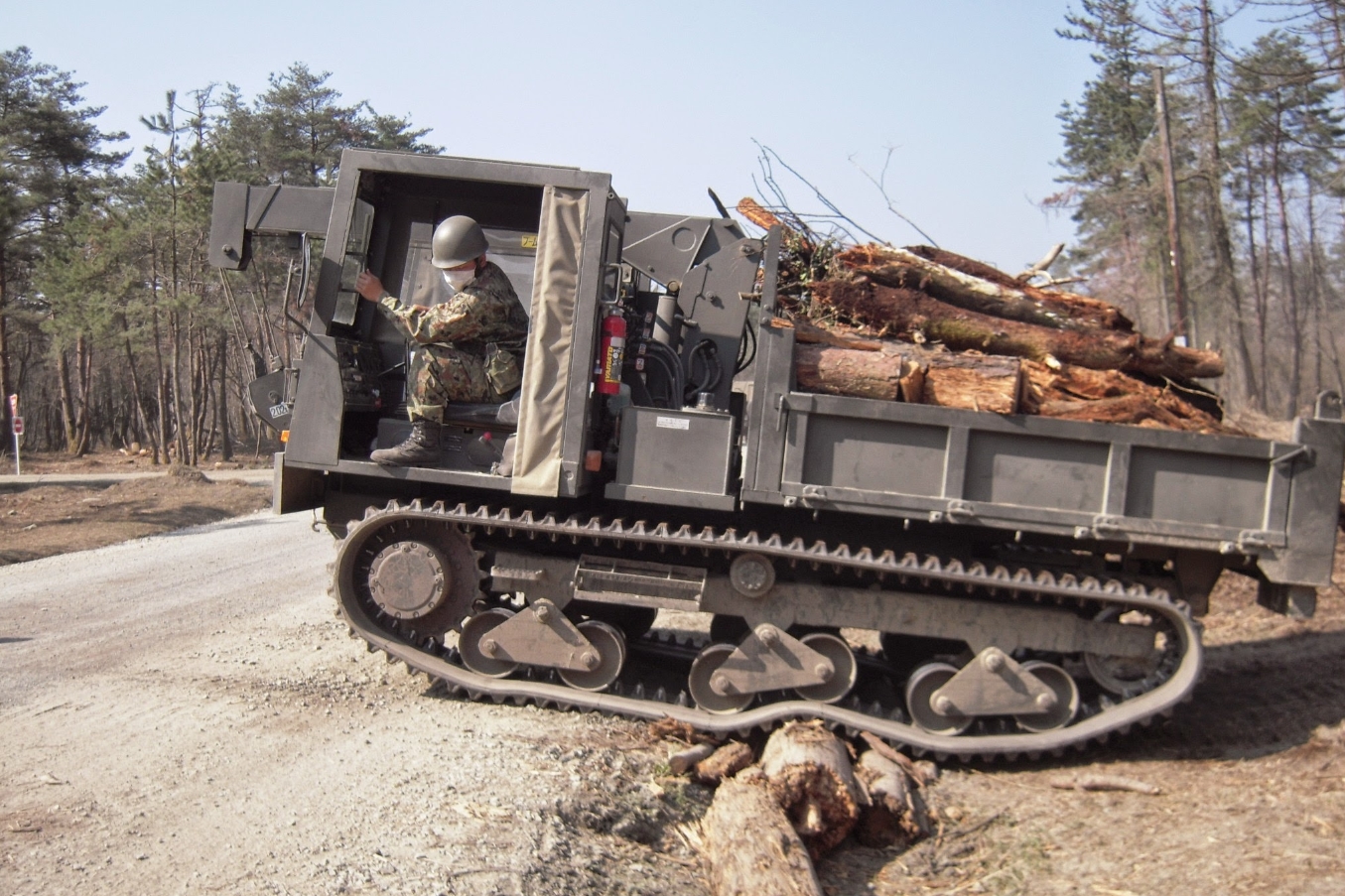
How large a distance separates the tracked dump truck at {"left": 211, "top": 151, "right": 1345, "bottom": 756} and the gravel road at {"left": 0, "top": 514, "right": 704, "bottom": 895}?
25.7 inches

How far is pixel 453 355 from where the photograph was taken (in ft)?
21.3

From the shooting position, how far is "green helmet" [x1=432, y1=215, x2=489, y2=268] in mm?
6375

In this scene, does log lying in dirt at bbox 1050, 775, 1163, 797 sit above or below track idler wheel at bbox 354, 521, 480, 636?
below

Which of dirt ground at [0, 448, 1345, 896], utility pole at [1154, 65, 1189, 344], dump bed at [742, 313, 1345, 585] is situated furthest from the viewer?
utility pole at [1154, 65, 1189, 344]

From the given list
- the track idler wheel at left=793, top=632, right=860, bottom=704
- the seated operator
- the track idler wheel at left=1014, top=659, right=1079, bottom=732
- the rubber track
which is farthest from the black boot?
the track idler wheel at left=1014, top=659, right=1079, bottom=732

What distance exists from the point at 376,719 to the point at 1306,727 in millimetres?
5336

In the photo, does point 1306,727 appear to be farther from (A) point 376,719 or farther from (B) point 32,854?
(B) point 32,854

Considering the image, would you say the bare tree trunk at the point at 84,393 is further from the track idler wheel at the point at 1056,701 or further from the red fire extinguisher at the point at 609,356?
the track idler wheel at the point at 1056,701

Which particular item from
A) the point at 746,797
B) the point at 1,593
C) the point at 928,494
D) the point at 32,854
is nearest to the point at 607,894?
the point at 746,797

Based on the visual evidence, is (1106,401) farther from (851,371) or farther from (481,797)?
(481,797)

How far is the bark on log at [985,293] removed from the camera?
643cm

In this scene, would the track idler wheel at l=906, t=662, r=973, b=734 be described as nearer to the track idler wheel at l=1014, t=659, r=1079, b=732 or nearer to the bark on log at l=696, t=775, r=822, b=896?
the track idler wheel at l=1014, t=659, r=1079, b=732

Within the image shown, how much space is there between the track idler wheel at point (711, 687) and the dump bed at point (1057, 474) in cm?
107

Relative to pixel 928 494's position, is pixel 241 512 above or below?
below
